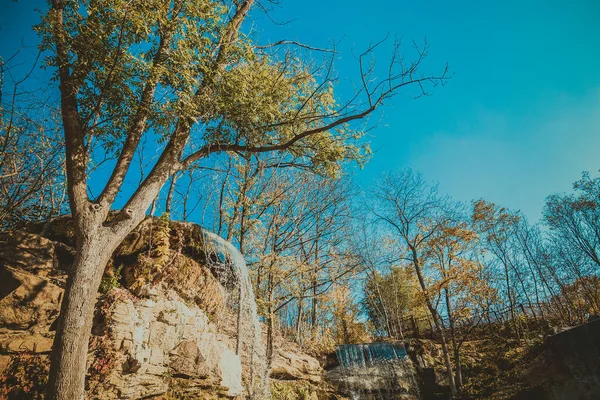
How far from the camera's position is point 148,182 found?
16.7 ft

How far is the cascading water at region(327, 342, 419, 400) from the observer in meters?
11.5

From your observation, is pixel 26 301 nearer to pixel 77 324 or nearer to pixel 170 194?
pixel 77 324

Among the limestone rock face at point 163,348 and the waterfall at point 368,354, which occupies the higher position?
the limestone rock face at point 163,348

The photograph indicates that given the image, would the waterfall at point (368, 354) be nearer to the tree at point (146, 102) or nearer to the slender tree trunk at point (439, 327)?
the slender tree trunk at point (439, 327)

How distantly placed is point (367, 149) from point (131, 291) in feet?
21.1

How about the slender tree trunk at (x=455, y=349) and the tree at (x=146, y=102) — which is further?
the slender tree trunk at (x=455, y=349)

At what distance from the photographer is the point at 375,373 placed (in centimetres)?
1217

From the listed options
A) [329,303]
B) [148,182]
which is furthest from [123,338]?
[329,303]

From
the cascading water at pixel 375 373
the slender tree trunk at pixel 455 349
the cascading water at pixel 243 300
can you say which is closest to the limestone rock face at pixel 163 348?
the cascading water at pixel 243 300

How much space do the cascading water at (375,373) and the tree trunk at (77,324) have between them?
34.7 feet

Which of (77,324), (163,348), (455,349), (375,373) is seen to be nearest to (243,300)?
(163,348)

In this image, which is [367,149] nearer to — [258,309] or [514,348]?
[258,309]

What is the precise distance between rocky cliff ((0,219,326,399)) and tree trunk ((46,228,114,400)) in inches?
73.9

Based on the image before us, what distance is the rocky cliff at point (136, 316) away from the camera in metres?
4.86
